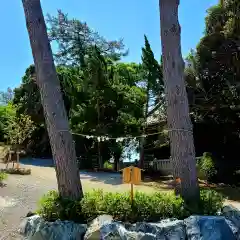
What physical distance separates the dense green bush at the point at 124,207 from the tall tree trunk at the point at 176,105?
421 millimetres

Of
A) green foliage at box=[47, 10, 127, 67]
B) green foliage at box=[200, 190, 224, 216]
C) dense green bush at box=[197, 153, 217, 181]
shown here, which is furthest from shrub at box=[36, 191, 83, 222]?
green foliage at box=[47, 10, 127, 67]

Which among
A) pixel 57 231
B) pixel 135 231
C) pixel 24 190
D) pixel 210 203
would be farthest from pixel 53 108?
pixel 24 190

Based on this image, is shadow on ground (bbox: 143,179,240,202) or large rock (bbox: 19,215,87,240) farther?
shadow on ground (bbox: 143,179,240,202)

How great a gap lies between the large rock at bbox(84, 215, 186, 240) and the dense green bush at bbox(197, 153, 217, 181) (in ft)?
34.6

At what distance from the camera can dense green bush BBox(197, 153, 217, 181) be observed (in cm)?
1648

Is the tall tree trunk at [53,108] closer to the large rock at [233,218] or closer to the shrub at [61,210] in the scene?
the shrub at [61,210]

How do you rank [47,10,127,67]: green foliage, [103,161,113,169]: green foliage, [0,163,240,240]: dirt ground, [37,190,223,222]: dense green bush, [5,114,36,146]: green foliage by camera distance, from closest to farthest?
[37,190,223,222]: dense green bush < [0,163,240,240]: dirt ground < [5,114,36,146]: green foliage < [103,161,113,169]: green foliage < [47,10,127,67]: green foliage

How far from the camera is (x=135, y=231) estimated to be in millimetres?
6098

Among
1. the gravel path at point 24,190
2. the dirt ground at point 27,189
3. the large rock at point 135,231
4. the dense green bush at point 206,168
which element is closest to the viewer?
the large rock at point 135,231

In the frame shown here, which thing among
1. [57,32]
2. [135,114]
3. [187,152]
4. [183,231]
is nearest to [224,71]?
[135,114]

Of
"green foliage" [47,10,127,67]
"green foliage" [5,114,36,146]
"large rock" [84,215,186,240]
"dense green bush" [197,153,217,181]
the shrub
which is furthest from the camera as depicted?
"green foliage" [47,10,127,67]

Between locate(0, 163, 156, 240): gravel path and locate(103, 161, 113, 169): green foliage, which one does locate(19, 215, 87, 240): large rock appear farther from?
locate(103, 161, 113, 169): green foliage

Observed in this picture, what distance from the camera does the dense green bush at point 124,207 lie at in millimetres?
6562

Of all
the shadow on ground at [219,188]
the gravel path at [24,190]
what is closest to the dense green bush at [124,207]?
the gravel path at [24,190]
